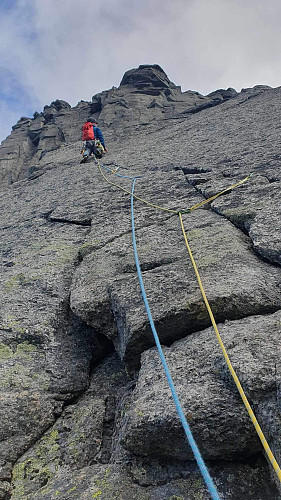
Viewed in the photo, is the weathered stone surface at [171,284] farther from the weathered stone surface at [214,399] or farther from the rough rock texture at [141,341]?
Answer: the weathered stone surface at [214,399]

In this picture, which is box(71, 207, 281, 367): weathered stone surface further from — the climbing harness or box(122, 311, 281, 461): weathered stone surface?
box(122, 311, 281, 461): weathered stone surface

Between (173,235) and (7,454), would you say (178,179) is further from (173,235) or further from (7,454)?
(7,454)

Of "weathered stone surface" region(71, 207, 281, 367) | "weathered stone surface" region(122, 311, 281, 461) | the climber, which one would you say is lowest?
"weathered stone surface" region(122, 311, 281, 461)

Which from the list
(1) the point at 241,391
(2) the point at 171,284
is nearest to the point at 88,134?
(2) the point at 171,284

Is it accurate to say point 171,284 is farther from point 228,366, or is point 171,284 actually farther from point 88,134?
point 88,134

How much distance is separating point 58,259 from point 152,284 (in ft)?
7.23

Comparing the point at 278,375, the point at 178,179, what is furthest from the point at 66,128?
the point at 278,375

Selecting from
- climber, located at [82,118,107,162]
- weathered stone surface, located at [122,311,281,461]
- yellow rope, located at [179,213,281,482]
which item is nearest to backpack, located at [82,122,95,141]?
climber, located at [82,118,107,162]

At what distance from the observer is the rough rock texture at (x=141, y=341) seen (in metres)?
2.86

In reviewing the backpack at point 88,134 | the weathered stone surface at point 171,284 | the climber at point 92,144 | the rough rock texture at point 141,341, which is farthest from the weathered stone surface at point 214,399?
the backpack at point 88,134

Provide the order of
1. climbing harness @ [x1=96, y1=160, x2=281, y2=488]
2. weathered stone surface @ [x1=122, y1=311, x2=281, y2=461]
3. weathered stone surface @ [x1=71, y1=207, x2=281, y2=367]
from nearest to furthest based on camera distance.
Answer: climbing harness @ [x1=96, y1=160, x2=281, y2=488], weathered stone surface @ [x1=122, y1=311, x2=281, y2=461], weathered stone surface @ [x1=71, y1=207, x2=281, y2=367]

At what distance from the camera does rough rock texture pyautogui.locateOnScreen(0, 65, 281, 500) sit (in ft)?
9.38

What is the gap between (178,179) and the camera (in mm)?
8516

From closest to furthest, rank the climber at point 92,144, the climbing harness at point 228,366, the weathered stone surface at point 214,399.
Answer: the climbing harness at point 228,366 < the weathered stone surface at point 214,399 < the climber at point 92,144
